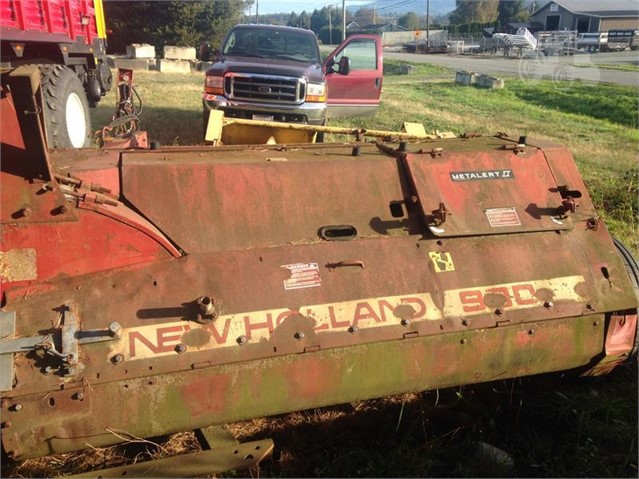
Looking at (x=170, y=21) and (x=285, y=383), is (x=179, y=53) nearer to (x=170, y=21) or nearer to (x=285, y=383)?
(x=170, y=21)

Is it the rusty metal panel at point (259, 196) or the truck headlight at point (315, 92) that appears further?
the truck headlight at point (315, 92)

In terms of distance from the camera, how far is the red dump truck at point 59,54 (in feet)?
19.2

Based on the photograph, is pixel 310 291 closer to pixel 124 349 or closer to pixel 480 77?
pixel 124 349

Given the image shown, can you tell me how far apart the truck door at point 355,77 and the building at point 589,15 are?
36443 mm

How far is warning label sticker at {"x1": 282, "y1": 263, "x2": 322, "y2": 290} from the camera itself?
2.63 metres

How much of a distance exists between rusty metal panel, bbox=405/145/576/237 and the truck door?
6.46m

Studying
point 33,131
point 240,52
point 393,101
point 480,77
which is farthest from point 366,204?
point 480,77

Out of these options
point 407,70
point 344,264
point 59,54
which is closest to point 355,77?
point 59,54

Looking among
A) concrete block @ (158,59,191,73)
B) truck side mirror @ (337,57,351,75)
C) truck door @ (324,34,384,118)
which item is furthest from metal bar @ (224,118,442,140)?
concrete block @ (158,59,191,73)

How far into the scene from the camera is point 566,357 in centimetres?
289

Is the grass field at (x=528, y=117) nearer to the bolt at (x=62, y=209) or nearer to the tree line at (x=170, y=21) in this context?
the bolt at (x=62, y=209)

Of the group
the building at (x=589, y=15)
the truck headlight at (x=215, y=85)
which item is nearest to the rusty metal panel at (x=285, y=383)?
the truck headlight at (x=215, y=85)

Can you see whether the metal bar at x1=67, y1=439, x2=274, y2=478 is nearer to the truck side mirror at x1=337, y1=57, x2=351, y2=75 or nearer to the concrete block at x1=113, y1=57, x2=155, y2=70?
the truck side mirror at x1=337, y1=57, x2=351, y2=75

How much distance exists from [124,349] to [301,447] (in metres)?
1.19
